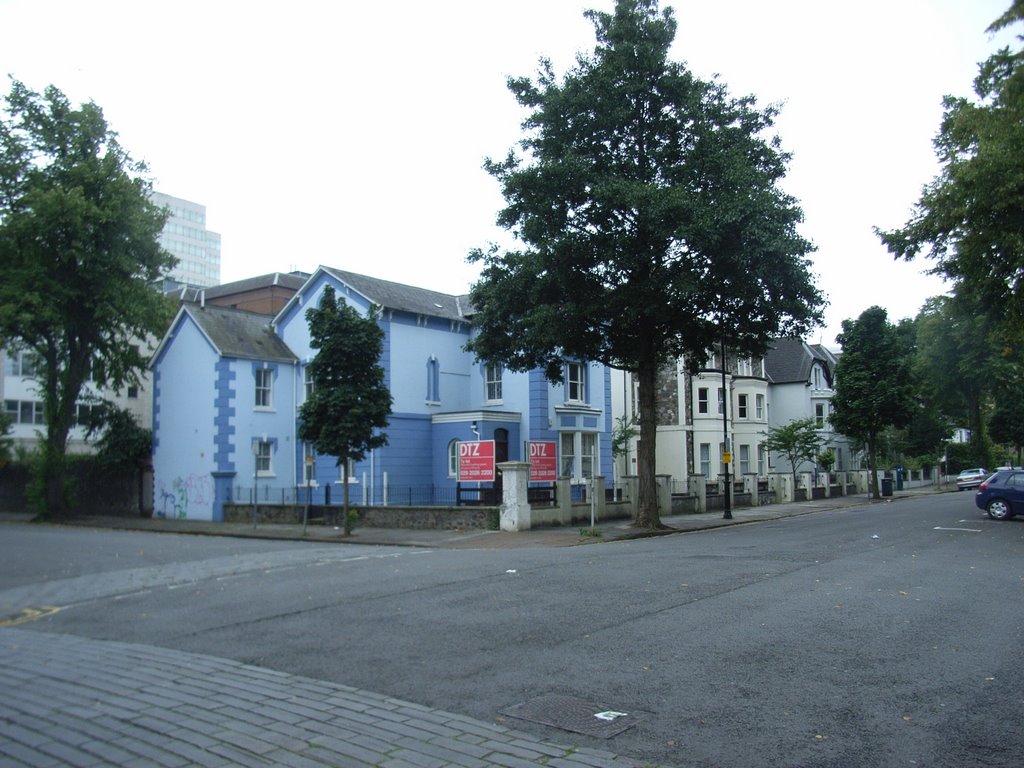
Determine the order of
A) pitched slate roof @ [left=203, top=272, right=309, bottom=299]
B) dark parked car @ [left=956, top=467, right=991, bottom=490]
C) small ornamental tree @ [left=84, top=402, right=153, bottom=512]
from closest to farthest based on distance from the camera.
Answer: small ornamental tree @ [left=84, top=402, right=153, bottom=512] < dark parked car @ [left=956, top=467, right=991, bottom=490] < pitched slate roof @ [left=203, top=272, right=309, bottom=299]

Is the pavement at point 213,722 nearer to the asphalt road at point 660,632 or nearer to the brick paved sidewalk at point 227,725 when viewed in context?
the brick paved sidewalk at point 227,725

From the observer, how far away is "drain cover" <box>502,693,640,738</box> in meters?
5.84

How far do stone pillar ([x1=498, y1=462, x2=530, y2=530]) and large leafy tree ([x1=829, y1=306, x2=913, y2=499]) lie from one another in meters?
26.1

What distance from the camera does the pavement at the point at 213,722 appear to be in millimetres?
5293

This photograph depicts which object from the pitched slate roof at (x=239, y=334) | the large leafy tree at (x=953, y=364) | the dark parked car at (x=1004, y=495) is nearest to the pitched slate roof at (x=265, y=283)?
the pitched slate roof at (x=239, y=334)

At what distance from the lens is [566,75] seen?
24.8 meters

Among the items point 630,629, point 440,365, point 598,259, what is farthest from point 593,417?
point 630,629

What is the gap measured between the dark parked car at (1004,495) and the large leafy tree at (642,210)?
822 cm

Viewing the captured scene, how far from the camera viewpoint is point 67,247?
1374 inches

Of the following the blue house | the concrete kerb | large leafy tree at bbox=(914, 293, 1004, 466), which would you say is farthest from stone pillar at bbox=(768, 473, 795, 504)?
large leafy tree at bbox=(914, 293, 1004, 466)

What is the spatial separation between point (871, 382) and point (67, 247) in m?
38.4

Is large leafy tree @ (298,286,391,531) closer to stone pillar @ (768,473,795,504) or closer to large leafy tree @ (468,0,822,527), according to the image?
large leafy tree @ (468,0,822,527)

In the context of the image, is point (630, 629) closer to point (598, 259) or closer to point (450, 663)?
point (450, 663)

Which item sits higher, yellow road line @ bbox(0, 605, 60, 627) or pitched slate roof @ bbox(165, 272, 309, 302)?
pitched slate roof @ bbox(165, 272, 309, 302)
